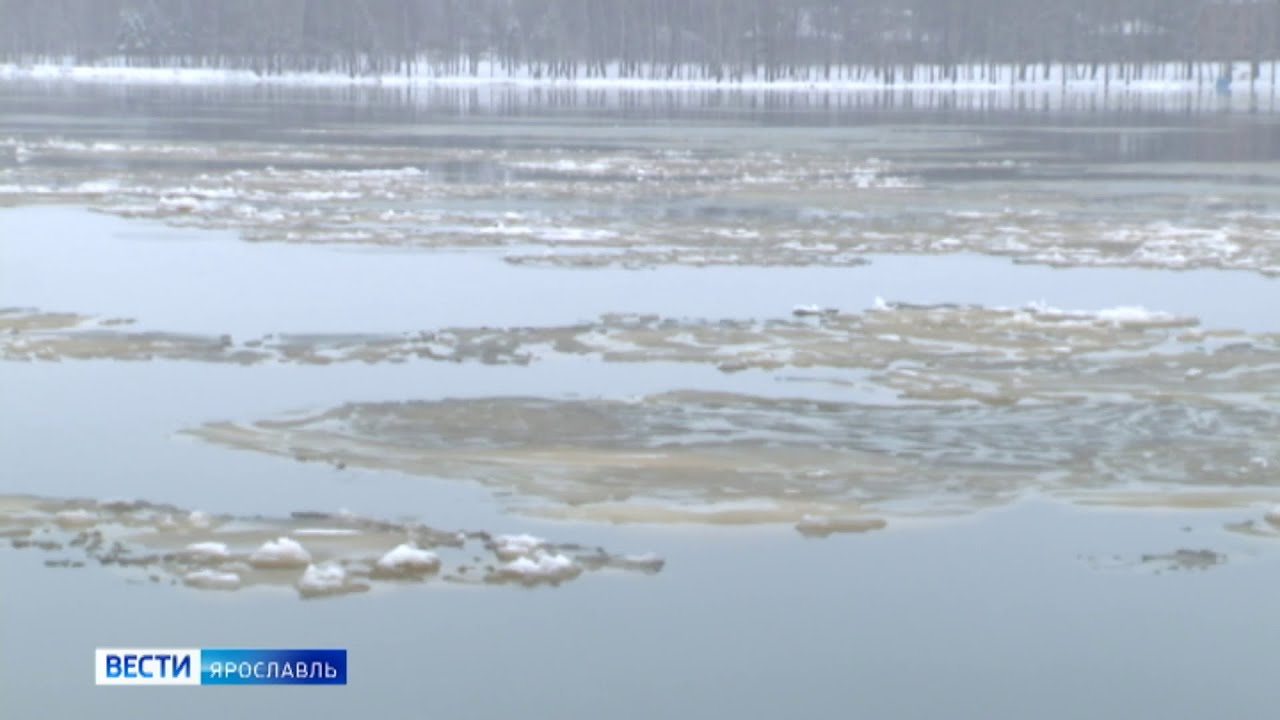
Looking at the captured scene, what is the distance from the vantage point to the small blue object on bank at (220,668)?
7.10 meters

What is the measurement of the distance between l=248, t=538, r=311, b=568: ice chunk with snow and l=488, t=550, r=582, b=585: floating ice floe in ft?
2.61

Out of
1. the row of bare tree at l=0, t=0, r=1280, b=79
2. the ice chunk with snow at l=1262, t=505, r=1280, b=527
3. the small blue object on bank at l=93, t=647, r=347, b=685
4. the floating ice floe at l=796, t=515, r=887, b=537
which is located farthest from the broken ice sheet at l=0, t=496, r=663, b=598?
the row of bare tree at l=0, t=0, r=1280, b=79

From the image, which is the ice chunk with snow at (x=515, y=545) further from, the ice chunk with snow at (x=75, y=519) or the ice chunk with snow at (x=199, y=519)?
the ice chunk with snow at (x=75, y=519)

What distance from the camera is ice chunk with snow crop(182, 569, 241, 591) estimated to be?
7.91 meters

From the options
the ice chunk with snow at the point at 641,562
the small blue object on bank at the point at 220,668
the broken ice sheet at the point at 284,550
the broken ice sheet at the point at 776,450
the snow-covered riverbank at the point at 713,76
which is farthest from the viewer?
the snow-covered riverbank at the point at 713,76

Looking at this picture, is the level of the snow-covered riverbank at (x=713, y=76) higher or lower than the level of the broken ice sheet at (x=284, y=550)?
higher

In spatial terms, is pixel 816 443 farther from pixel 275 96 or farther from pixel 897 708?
pixel 275 96

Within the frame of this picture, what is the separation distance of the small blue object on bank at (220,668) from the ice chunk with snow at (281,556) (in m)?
0.98

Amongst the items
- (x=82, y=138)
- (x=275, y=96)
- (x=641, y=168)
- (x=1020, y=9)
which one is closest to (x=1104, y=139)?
(x=641, y=168)

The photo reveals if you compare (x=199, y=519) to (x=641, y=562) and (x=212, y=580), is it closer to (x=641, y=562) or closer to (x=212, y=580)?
(x=212, y=580)

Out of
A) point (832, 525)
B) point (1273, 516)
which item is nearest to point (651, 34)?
point (1273, 516)

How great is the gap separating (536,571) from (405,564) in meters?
0.54

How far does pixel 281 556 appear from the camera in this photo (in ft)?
27.0

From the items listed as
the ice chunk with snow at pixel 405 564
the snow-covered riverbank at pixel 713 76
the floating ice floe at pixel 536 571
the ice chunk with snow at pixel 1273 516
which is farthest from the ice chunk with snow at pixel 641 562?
the snow-covered riverbank at pixel 713 76
